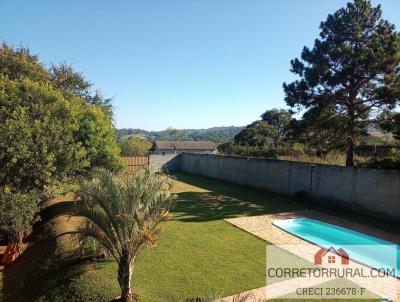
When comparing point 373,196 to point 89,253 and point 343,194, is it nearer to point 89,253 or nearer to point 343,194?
point 343,194

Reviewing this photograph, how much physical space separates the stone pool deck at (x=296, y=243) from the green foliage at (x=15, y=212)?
6.72 m

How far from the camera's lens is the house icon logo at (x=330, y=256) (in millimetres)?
7684

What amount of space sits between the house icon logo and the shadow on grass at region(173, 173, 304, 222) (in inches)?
163

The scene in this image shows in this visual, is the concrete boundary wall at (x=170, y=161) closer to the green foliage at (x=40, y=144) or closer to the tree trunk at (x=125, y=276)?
the green foliage at (x=40, y=144)

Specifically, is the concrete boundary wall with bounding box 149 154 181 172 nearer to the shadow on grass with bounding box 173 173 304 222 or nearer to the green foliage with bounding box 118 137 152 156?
the green foliage with bounding box 118 137 152 156

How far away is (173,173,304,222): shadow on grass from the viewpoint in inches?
486

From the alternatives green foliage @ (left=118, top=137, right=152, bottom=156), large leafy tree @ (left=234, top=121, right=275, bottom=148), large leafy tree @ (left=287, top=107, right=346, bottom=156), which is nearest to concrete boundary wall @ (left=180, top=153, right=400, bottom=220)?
large leafy tree @ (left=287, top=107, right=346, bottom=156)

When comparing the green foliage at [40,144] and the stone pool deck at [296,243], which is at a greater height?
the green foliage at [40,144]

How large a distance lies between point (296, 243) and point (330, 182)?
590 cm

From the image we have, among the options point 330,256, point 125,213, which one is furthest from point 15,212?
point 330,256

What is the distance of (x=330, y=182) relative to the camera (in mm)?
13836

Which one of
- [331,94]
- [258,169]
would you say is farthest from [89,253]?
[331,94]

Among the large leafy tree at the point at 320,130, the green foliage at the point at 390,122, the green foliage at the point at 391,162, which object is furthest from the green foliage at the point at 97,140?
the green foliage at the point at 390,122

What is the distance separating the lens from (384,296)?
5871 millimetres
